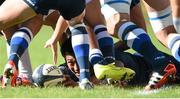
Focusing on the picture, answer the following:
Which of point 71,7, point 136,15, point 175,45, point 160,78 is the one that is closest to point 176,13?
point 136,15

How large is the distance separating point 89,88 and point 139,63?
1.04m

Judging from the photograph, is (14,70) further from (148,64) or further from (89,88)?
(148,64)

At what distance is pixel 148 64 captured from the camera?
6.08 meters

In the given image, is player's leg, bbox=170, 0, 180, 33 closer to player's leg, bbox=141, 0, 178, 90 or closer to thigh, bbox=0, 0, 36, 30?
player's leg, bbox=141, 0, 178, 90

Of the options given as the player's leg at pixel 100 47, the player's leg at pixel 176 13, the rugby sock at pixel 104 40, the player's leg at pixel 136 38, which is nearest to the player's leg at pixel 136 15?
the player's leg at pixel 176 13

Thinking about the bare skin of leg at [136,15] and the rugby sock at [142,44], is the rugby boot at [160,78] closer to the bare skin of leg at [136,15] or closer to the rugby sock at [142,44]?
the rugby sock at [142,44]

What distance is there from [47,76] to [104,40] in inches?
26.5

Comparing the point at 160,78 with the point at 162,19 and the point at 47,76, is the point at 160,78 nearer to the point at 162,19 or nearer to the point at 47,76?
the point at 162,19

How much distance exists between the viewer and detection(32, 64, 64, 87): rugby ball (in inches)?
224

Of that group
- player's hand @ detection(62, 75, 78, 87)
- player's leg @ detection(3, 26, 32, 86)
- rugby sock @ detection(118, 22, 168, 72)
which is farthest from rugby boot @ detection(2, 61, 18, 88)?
rugby sock @ detection(118, 22, 168, 72)

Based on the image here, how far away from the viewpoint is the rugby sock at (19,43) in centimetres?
546

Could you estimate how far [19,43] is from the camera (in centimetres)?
556

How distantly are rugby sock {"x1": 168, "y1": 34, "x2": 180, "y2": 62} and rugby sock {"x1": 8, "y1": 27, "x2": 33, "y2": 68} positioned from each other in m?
1.37

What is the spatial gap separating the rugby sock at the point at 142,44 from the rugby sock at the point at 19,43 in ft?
2.95
